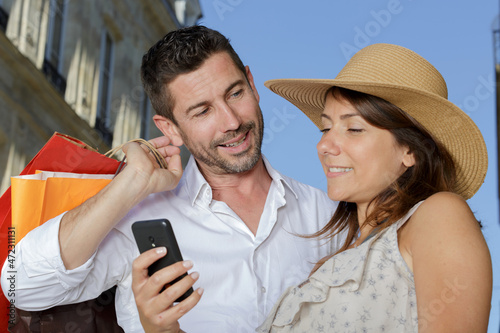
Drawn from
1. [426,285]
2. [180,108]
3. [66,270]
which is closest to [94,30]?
[180,108]

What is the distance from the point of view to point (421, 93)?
263cm

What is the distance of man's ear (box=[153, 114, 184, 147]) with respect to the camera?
12.8 ft

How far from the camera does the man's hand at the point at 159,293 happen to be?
2326mm

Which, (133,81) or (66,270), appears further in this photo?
(133,81)

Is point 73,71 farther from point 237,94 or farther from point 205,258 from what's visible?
point 205,258

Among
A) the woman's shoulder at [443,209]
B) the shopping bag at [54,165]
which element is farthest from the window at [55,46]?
the woman's shoulder at [443,209]

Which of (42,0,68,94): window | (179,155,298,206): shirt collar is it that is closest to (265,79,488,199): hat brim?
(179,155,298,206): shirt collar

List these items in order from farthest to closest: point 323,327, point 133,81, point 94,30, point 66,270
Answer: point 133,81
point 94,30
point 66,270
point 323,327

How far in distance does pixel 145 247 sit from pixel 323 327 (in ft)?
2.36

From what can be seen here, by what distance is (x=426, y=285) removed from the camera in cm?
216

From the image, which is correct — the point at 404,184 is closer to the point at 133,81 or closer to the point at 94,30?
the point at 94,30

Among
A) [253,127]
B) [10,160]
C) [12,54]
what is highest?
[12,54]

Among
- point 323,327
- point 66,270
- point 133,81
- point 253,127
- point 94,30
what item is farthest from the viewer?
point 133,81

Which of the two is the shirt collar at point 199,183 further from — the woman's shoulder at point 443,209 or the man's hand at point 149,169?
the woman's shoulder at point 443,209
